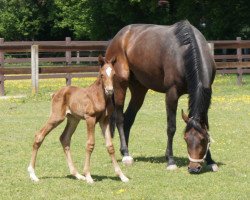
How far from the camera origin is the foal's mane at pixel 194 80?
786cm

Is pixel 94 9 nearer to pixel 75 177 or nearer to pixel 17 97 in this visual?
pixel 17 97

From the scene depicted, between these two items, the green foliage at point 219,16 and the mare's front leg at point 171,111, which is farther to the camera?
the green foliage at point 219,16

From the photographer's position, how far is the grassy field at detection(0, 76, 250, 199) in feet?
22.6

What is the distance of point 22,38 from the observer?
198 ft

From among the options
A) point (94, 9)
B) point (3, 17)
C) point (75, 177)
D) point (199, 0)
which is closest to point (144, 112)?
point (75, 177)

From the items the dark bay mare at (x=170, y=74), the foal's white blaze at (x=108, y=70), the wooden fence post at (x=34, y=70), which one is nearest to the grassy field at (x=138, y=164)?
the dark bay mare at (x=170, y=74)

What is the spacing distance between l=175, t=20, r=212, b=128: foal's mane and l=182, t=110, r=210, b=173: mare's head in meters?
0.09

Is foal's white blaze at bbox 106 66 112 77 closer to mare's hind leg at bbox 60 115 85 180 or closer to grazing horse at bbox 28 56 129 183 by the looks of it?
grazing horse at bbox 28 56 129 183

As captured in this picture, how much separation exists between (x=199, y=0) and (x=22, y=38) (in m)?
27.8

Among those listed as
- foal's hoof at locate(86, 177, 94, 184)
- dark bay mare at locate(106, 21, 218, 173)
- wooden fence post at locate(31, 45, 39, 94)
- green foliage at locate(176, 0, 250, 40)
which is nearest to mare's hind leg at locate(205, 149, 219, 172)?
dark bay mare at locate(106, 21, 218, 173)

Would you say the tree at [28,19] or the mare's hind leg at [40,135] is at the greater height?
the mare's hind leg at [40,135]

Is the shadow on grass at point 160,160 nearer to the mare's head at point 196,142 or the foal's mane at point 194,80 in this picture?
the mare's head at point 196,142

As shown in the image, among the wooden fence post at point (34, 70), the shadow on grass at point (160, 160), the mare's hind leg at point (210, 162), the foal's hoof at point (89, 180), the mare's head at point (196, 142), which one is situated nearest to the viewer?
the foal's hoof at point (89, 180)

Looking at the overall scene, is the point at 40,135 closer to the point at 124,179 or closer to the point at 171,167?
the point at 124,179
